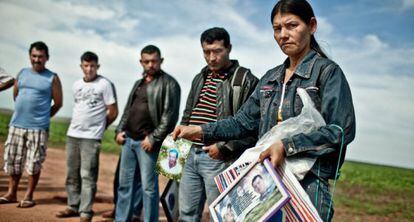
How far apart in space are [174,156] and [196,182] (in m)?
0.30

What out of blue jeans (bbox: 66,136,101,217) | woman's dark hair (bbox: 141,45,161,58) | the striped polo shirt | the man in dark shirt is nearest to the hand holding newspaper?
the striped polo shirt

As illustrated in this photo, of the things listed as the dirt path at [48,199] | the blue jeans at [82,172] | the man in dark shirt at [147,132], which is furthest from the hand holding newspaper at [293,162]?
the dirt path at [48,199]

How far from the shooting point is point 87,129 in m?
5.17

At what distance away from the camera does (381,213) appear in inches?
376

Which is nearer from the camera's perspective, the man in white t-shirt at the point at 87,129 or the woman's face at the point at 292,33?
the woman's face at the point at 292,33

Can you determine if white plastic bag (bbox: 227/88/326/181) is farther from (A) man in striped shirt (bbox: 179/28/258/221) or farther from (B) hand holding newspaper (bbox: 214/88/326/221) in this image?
(A) man in striped shirt (bbox: 179/28/258/221)

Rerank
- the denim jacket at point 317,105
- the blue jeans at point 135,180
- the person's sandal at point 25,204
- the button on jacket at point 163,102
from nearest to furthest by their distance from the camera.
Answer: the denim jacket at point 317,105 < the blue jeans at point 135,180 < the button on jacket at point 163,102 < the person's sandal at point 25,204

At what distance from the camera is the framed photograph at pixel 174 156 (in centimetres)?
343

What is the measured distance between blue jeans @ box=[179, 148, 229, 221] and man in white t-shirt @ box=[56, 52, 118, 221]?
210cm

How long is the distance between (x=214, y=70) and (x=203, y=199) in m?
1.14

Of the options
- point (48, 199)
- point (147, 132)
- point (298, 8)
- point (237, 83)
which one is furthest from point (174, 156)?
point (48, 199)

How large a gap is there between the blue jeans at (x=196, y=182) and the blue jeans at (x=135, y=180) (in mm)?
1037

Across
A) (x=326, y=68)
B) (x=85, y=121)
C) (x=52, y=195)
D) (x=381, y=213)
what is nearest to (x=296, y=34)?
(x=326, y=68)

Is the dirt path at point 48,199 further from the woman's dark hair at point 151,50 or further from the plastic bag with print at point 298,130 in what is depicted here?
the plastic bag with print at point 298,130
